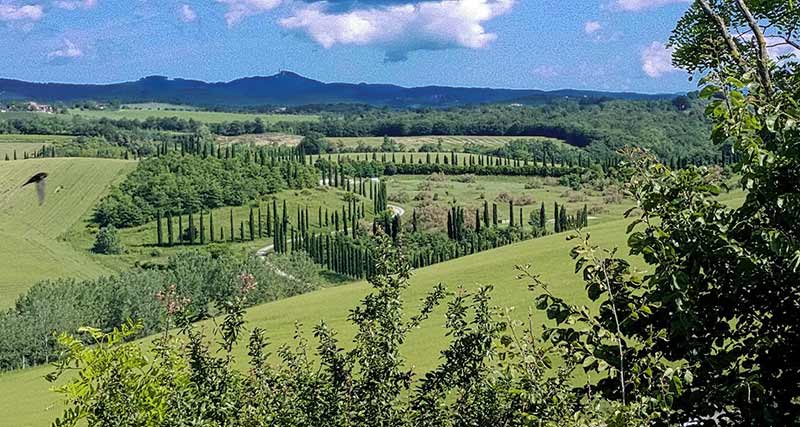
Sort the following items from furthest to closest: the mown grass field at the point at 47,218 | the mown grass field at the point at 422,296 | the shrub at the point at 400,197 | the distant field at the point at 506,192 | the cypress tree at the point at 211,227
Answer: the shrub at the point at 400,197 → the cypress tree at the point at 211,227 → the distant field at the point at 506,192 → the mown grass field at the point at 47,218 → the mown grass field at the point at 422,296

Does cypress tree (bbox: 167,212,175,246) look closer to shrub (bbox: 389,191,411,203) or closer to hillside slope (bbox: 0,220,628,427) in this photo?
shrub (bbox: 389,191,411,203)

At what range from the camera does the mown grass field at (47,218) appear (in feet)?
372

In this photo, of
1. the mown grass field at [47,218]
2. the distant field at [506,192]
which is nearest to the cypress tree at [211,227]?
the mown grass field at [47,218]

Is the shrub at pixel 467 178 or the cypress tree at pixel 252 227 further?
the shrub at pixel 467 178

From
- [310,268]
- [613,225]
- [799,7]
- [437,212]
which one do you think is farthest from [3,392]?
[437,212]

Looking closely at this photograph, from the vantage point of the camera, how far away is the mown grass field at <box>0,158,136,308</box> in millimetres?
113500

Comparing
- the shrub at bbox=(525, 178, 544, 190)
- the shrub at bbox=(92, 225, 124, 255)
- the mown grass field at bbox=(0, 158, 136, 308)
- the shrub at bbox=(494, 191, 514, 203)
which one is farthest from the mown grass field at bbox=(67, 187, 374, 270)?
the shrub at bbox=(525, 178, 544, 190)

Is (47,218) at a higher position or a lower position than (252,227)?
higher

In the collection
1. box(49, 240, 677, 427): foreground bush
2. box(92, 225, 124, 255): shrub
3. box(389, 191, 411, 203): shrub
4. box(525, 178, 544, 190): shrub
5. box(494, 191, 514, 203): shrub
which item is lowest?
box(92, 225, 124, 255): shrub

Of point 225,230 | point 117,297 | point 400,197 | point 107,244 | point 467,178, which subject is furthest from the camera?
point 467,178

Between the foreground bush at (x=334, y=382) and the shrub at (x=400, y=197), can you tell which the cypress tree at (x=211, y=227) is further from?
the foreground bush at (x=334, y=382)

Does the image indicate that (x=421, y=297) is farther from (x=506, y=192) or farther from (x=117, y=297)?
(x=506, y=192)

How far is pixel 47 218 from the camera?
470 feet

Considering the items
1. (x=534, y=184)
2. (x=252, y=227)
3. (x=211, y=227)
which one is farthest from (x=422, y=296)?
(x=534, y=184)
